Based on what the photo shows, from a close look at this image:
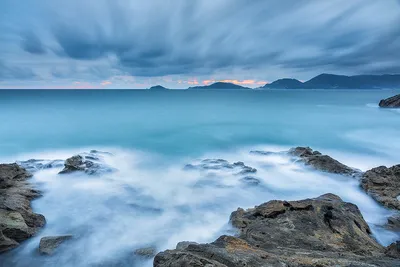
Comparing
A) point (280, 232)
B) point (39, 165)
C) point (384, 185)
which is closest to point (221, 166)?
point (384, 185)

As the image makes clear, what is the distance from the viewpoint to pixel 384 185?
11.8 meters

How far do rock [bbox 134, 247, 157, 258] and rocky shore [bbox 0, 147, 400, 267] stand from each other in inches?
1.1

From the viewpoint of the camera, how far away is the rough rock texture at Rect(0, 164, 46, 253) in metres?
7.85

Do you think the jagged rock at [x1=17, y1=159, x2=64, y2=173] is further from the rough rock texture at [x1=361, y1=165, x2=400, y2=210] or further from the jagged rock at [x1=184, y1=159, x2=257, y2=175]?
the rough rock texture at [x1=361, y1=165, x2=400, y2=210]

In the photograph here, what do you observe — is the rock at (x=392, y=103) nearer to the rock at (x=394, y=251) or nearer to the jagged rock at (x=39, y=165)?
the rock at (x=394, y=251)

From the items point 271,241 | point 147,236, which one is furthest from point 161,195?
point 271,241

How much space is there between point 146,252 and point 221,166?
820cm

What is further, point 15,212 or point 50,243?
point 15,212

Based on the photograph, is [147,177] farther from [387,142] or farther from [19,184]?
[387,142]

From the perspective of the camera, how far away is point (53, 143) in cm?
2305

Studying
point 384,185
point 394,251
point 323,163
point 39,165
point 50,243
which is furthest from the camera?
point 39,165

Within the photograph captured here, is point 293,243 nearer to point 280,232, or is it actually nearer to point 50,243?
point 280,232

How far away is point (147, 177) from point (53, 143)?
41.7 ft

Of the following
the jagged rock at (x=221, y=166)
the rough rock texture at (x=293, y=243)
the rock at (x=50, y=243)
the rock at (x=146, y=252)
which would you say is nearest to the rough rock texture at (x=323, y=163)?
the jagged rock at (x=221, y=166)
